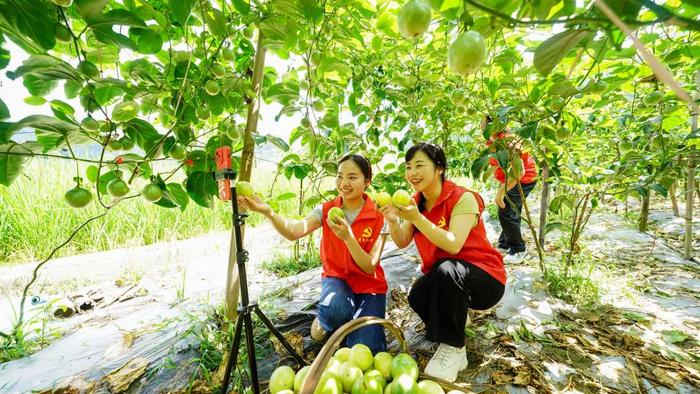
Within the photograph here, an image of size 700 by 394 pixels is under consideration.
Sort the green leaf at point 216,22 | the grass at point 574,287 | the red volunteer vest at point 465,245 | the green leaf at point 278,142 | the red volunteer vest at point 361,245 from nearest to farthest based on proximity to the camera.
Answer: the green leaf at point 216,22 → the green leaf at point 278,142 → the red volunteer vest at point 465,245 → the red volunteer vest at point 361,245 → the grass at point 574,287

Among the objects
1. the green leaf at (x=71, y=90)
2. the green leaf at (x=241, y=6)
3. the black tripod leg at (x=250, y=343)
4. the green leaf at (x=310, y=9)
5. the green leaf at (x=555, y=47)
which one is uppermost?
the green leaf at (x=241, y=6)

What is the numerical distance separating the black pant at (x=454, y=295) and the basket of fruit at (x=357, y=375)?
0.35 metres

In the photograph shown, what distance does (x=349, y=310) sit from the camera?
178 centimetres

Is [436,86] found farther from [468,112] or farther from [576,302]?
[576,302]

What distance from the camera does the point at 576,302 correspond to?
2207mm

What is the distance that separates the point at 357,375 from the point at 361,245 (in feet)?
2.83

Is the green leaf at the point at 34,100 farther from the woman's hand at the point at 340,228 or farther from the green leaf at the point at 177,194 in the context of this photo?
the woman's hand at the point at 340,228

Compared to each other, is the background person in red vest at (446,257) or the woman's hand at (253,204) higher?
the woman's hand at (253,204)

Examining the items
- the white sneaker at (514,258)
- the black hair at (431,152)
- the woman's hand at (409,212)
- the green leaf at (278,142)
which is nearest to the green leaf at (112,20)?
the green leaf at (278,142)

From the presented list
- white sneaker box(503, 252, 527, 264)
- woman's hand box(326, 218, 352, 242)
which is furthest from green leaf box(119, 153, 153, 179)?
white sneaker box(503, 252, 527, 264)

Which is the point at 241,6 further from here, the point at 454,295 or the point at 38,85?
the point at 454,295

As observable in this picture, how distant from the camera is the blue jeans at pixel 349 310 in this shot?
172cm

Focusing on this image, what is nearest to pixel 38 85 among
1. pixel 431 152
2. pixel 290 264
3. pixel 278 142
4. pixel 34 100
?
pixel 34 100

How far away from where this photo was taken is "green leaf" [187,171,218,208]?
1140 millimetres
